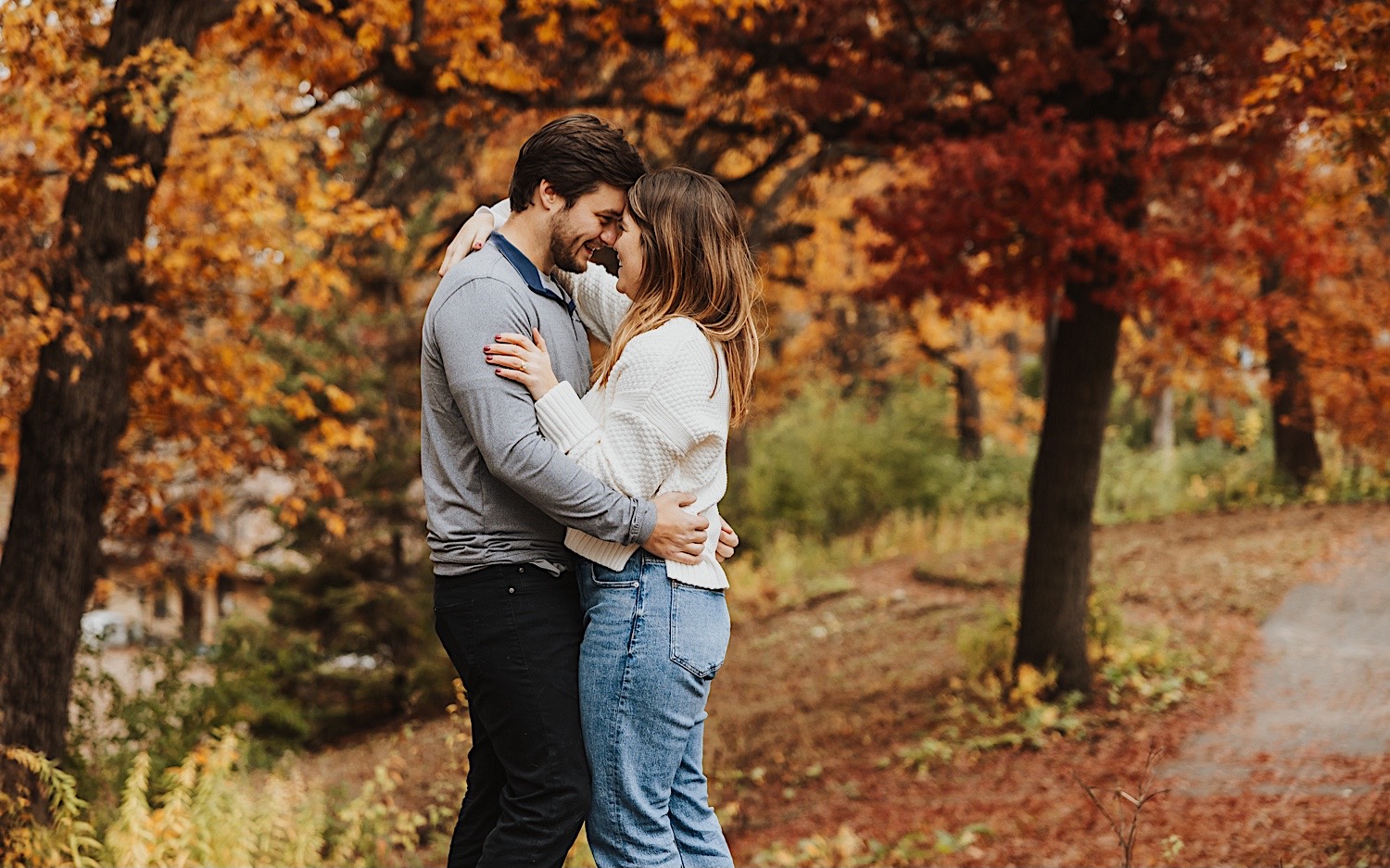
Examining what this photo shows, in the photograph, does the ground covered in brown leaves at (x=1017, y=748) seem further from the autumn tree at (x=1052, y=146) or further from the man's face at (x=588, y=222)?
the man's face at (x=588, y=222)

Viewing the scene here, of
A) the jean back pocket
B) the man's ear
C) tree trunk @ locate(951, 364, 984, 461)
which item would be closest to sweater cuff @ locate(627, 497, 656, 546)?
the jean back pocket

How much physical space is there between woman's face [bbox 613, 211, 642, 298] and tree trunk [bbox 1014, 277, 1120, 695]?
18.6 feet

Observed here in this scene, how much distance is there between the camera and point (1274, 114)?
5.87 meters

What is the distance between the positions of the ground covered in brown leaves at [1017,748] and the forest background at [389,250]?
614 mm

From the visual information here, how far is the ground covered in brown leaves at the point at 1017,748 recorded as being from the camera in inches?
224

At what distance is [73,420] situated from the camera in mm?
6098

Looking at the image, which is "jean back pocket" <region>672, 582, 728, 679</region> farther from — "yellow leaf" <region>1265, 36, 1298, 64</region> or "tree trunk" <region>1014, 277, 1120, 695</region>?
"tree trunk" <region>1014, 277, 1120, 695</region>

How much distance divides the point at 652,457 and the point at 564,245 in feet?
1.98

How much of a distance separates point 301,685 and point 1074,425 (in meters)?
7.81

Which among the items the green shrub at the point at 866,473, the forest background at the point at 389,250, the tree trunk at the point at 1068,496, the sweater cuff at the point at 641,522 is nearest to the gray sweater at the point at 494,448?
the sweater cuff at the point at 641,522

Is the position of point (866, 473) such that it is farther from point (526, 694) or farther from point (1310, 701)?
point (526, 694)

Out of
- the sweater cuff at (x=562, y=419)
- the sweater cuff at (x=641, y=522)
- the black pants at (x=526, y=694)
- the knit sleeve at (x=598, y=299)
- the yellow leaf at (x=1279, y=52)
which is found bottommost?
the black pants at (x=526, y=694)

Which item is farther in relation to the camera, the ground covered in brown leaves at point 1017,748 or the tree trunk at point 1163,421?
the tree trunk at point 1163,421

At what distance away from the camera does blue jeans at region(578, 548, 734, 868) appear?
261 cm
